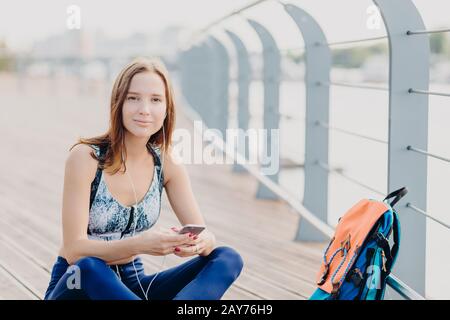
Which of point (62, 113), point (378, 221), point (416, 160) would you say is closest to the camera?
point (378, 221)

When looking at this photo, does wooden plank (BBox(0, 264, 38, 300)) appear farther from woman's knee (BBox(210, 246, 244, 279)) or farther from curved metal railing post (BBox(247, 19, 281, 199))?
curved metal railing post (BBox(247, 19, 281, 199))

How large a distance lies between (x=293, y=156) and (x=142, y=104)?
8.46ft

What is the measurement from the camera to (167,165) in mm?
2389

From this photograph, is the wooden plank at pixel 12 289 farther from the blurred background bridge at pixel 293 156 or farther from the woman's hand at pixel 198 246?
the woman's hand at pixel 198 246

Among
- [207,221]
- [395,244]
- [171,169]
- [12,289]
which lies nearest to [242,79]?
[207,221]

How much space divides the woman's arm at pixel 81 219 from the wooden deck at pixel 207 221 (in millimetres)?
896

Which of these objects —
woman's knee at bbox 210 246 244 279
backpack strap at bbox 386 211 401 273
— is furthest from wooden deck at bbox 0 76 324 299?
backpack strap at bbox 386 211 401 273

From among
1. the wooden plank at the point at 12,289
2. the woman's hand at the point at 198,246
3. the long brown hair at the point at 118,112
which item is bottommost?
the wooden plank at the point at 12,289

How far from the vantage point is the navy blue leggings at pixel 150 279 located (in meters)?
2.05

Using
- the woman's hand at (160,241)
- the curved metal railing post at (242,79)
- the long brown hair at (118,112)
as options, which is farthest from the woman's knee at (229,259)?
the curved metal railing post at (242,79)

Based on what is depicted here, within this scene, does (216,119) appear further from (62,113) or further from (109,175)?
(62,113)
